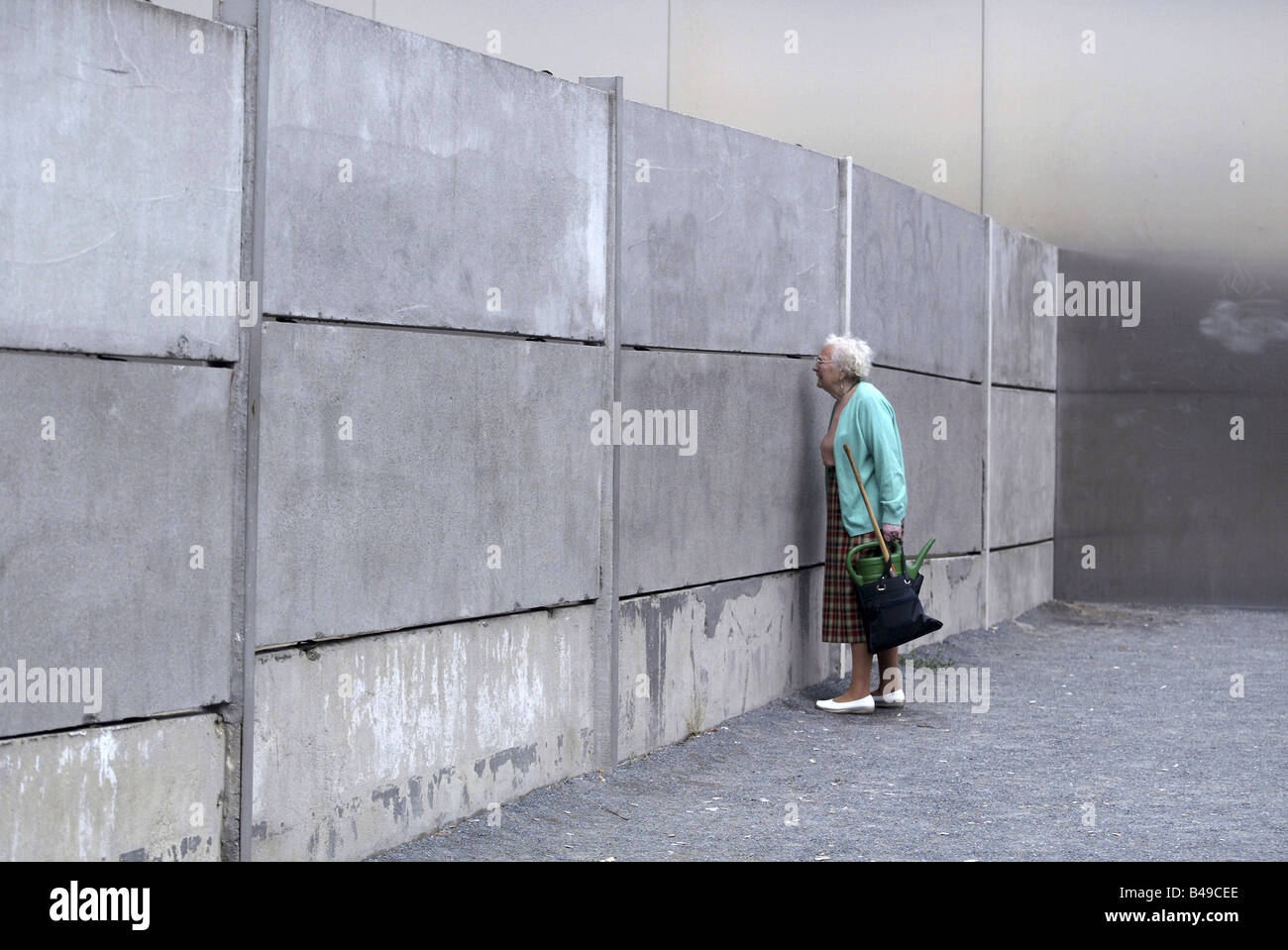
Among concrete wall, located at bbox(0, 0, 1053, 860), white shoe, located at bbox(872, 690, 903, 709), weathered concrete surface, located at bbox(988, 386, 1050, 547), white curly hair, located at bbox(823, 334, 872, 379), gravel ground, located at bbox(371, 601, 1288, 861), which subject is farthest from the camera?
weathered concrete surface, located at bbox(988, 386, 1050, 547)

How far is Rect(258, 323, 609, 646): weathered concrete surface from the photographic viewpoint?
4.48m

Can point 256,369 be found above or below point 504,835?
above

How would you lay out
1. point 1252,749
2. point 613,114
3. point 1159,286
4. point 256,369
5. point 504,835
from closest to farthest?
1. point 256,369
2. point 504,835
3. point 613,114
4. point 1252,749
5. point 1159,286

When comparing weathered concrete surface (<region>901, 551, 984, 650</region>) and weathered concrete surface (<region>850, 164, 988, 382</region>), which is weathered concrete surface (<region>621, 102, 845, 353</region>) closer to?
weathered concrete surface (<region>850, 164, 988, 382</region>)

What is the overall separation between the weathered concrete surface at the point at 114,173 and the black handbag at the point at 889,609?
3846mm

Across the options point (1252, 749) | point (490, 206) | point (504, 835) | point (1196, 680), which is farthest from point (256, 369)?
point (1196, 680)

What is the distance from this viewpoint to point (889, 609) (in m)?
7.22

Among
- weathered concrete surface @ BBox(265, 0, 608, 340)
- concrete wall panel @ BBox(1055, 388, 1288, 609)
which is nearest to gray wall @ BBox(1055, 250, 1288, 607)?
concrete wall panel @ BBox(1055, 388, 1288, 609)

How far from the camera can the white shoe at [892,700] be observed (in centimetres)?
773

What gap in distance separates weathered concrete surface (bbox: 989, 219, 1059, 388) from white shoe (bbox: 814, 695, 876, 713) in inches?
165

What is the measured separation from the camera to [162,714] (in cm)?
406

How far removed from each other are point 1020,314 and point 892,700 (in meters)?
4.90

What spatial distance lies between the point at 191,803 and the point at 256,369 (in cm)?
120

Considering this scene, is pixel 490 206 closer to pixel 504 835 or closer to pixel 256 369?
pixel 256 369
